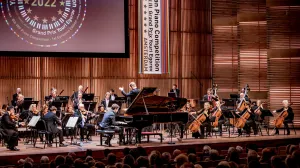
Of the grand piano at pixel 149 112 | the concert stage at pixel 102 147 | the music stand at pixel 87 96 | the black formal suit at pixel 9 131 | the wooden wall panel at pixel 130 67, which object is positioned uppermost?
the wooden wall panel at pixel 130 67

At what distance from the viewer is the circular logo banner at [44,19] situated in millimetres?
15172

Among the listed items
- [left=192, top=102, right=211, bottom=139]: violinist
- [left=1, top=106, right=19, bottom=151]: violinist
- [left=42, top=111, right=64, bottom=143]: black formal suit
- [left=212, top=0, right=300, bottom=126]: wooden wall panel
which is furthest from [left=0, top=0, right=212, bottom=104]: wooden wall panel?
[left=192, top=102, right=211, bottom=139]: violinist

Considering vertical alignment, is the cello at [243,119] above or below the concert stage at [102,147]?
above

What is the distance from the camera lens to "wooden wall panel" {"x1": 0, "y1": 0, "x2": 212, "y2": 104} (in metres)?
16.4

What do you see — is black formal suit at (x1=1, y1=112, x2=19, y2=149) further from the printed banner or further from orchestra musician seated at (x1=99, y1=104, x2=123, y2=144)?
the printed banner

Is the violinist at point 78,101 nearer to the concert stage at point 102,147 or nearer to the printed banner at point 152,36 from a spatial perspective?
the concert stage at point 102,147

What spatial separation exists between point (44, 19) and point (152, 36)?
3.85 meters

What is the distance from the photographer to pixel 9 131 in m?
11.8

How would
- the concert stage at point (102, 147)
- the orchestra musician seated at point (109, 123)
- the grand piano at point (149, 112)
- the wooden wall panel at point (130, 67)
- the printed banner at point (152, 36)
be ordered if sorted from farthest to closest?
the printed banner at point (152, 36) → the wooden wall panel at point (130, 67) → the orchestra musician seated at point (109, 123) → the grand piano at point (149, 112) → the concert stage at point (102, 147)

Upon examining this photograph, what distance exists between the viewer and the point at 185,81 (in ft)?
61.2

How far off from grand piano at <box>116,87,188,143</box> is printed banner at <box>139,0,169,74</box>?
433 cm

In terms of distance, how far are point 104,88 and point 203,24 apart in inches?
190

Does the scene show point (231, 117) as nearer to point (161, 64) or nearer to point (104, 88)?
point (161, 64)

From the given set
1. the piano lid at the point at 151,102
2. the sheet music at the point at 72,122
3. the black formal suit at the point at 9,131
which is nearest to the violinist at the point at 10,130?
the black formal suit at the point at 9,131
